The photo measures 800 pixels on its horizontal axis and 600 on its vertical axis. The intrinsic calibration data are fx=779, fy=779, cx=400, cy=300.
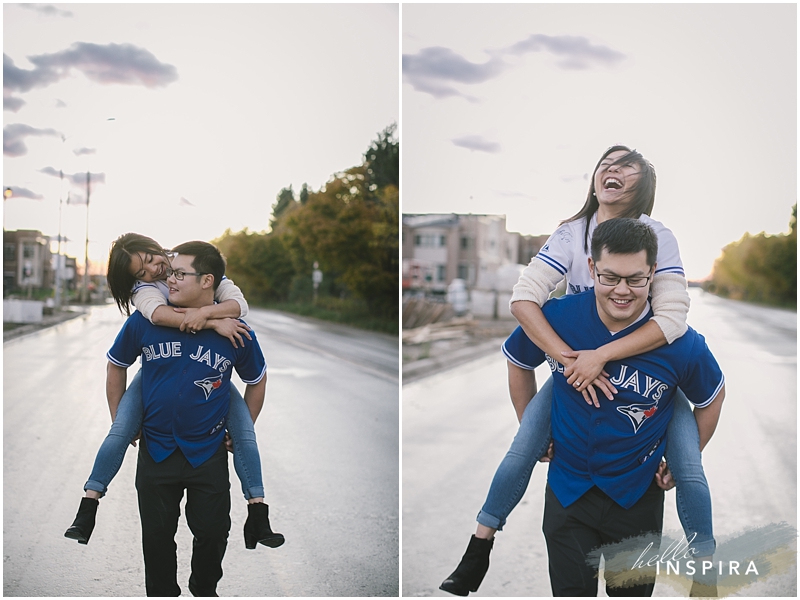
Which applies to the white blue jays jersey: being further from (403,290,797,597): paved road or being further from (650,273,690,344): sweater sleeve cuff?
(403,290,797,597): paved road

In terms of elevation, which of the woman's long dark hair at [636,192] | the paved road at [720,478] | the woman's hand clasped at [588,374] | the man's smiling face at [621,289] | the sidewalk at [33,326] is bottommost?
the paved road at [720,478]

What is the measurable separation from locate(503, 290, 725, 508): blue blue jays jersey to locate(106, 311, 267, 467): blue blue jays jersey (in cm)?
103

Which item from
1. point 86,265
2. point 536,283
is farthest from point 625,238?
point 86,265

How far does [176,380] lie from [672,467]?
4.83ft

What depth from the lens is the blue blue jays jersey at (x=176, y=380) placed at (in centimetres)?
238

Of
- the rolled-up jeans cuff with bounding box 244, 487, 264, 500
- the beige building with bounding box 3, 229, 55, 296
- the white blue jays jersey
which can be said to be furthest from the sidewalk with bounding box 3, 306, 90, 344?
the white blue jays jersey

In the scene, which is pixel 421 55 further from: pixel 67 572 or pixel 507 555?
pixel 67 572

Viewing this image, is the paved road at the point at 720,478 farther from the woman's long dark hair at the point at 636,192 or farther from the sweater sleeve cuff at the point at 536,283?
the sweater sleeve cuff at the point at 536,283

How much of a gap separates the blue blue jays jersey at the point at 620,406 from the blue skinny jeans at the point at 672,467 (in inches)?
1.6

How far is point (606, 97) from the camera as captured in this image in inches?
129

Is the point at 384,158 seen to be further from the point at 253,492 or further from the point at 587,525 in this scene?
the point at 587,525

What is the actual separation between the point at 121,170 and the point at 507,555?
2565mm

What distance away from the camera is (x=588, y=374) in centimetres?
206

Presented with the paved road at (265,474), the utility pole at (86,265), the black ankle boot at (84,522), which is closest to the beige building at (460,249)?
the paved road at (265,474)
